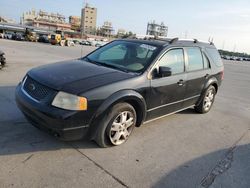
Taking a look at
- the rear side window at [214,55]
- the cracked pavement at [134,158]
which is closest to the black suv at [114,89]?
the cracked pavement at [134,158]

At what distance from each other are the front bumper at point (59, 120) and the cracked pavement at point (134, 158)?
15.0 inches

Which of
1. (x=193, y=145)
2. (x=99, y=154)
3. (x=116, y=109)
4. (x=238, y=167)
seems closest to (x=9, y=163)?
(x=99, y=154)

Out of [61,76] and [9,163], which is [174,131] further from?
[9,163]

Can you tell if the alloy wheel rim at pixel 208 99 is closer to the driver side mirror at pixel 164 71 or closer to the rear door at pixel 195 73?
the rear door at pixel 195 73

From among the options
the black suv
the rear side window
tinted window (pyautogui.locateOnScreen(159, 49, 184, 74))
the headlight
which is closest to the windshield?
the black suv

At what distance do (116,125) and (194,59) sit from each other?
2.45m

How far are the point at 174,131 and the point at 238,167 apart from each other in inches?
53.8

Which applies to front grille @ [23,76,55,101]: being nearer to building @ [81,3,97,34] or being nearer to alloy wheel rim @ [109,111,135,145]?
alloy wheel rim @ [109,111,135,145]

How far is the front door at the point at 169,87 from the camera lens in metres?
3.99

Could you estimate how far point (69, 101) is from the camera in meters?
3.05

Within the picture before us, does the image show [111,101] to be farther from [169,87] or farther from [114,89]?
[169,87]

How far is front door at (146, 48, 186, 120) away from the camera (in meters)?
3.99

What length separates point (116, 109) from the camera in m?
3.41

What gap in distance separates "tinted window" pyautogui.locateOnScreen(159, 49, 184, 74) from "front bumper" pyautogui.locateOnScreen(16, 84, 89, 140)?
178 cm
